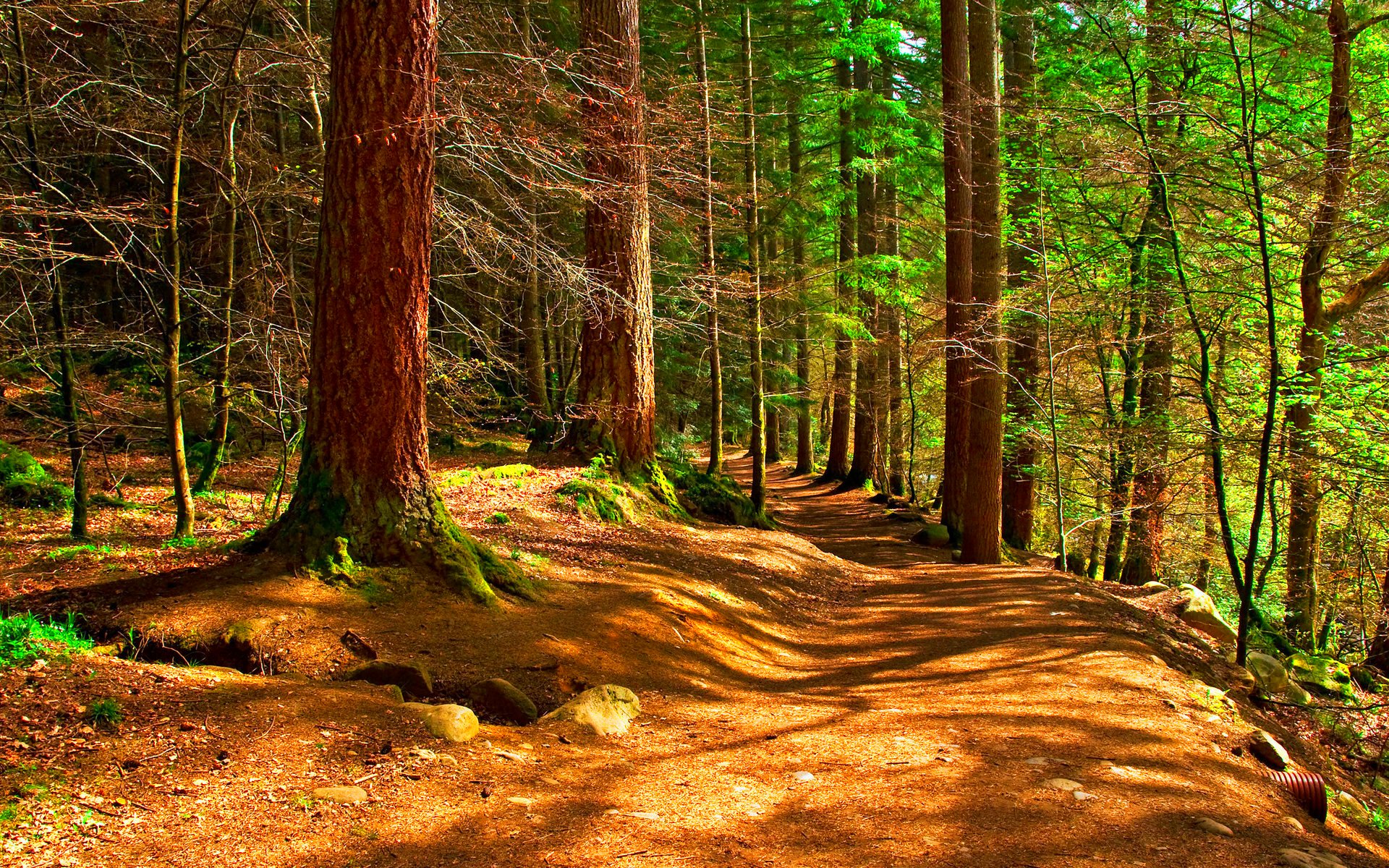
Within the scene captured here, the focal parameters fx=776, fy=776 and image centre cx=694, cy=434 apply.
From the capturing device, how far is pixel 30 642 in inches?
137

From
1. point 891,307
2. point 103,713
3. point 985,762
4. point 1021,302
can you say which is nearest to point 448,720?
point 103,713

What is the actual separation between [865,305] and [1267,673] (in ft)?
39.4

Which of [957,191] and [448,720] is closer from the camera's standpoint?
[448,720]

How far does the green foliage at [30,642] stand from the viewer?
3.35m

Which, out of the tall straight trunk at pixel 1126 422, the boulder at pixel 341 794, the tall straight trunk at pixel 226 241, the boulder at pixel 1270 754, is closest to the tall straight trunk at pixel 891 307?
the tall straight trunk at pixel 1126 422

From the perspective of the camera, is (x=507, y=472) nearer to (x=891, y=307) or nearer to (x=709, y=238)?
(x=709, y=238)

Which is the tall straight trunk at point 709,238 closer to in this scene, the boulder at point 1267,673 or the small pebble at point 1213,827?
the boulder at point 1267,673

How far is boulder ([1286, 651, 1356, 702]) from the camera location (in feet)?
29.0

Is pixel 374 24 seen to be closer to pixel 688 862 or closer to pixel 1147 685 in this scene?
pixel 688 862

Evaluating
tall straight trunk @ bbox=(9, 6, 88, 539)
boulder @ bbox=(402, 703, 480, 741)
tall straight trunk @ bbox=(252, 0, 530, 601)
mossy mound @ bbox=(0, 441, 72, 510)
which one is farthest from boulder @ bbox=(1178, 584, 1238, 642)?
mossy mound @ bbox=(0, 441, 72, 510)

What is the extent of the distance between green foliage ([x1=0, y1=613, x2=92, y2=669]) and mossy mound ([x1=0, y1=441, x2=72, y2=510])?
5.12 meters

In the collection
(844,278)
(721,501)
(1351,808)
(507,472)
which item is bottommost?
(1351,808)

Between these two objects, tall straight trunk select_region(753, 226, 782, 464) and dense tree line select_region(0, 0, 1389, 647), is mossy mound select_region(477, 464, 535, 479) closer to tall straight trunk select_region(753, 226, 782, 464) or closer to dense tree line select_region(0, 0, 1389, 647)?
dense tree line select_region(0, 0, 1389, 647)

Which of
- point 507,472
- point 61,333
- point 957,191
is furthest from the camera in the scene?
point 957,191
